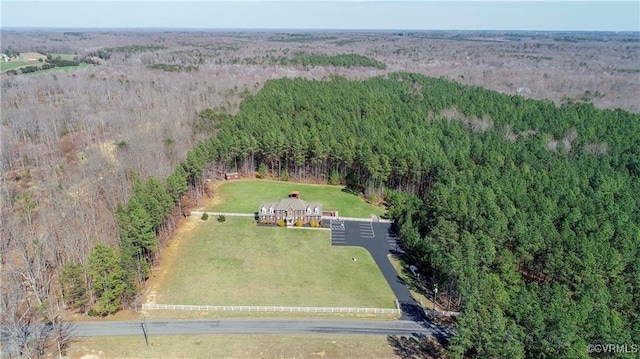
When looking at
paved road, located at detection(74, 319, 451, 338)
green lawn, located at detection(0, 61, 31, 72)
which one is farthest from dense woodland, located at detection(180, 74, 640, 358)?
green lawn, located at detection(0, 61, 31, 72)

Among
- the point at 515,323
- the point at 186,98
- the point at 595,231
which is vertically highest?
the point at 186,98

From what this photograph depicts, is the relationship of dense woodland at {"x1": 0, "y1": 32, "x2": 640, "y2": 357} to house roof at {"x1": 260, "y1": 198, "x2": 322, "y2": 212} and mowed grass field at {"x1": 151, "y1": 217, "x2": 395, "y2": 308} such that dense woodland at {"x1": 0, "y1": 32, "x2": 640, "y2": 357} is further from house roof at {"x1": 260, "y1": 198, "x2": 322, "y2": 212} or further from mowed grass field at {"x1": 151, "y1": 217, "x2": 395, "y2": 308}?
house roof at {"x1": 260, "y1": 198, "x2": 322, "y2": 212}

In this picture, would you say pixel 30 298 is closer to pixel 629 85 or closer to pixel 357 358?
pixel 357 358

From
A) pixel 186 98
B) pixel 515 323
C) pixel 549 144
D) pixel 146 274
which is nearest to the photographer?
pixel 515 323

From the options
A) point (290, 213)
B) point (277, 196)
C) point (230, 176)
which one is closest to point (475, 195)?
point (290, 213)

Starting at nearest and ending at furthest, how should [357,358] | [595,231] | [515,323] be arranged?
[515,323], [357,358], [595,231]

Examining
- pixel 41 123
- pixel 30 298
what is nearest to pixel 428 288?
pixel 30 298

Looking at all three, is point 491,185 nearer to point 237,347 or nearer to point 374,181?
point 374,181

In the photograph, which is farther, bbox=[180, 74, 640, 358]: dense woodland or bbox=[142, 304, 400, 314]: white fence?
bbox=[142, 304, 400, 314]: white fence
